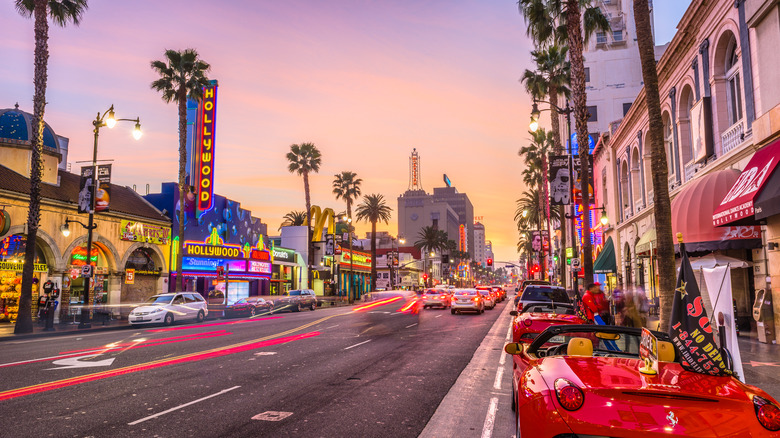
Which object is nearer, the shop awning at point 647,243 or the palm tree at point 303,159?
the shop awning at point 647,243

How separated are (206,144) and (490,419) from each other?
1408 inches

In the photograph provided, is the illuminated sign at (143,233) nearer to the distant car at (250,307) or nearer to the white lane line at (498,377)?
the distant car at (250,307)

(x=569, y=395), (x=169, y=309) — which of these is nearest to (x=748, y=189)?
(x=569, y=395)

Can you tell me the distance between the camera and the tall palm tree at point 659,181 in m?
10.9

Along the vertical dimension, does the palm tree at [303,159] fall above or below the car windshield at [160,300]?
above

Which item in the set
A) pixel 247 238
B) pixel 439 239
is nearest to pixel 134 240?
pixel 247 238

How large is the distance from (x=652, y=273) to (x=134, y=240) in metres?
30.9

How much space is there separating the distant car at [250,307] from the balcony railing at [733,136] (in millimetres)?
27474

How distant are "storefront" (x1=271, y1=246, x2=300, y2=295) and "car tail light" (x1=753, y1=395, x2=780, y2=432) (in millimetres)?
48624

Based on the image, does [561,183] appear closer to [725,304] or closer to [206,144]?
[725,304]

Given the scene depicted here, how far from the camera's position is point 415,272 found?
130750 mm

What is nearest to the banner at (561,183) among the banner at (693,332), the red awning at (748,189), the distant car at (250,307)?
the red awning at (748,189)

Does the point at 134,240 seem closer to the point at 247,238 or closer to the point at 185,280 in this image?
the point at 185,280

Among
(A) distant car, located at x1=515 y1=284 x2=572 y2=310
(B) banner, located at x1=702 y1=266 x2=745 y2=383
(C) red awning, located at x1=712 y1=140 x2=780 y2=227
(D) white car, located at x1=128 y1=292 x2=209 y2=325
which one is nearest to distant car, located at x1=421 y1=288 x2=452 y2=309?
(D) white car, located at x1=128 y1=292 x2=209 y2=325
